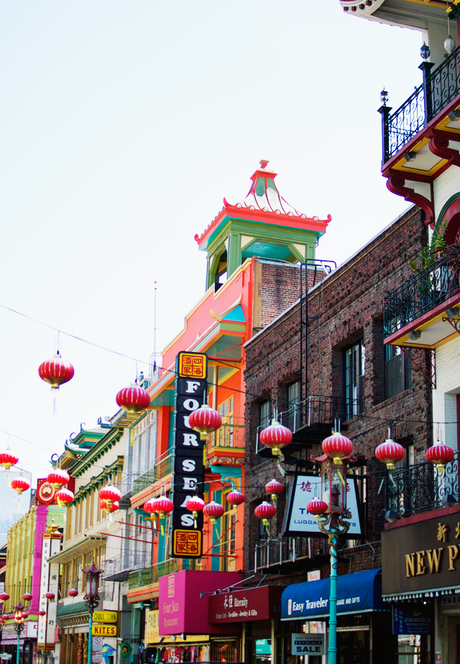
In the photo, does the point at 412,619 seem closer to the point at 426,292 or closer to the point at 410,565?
the point at 410,565

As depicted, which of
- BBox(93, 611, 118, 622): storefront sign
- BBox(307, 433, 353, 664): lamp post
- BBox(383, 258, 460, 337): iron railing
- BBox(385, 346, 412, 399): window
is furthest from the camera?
BBox(93, 611, 118, 622): storefront sign

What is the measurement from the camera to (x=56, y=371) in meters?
15.9

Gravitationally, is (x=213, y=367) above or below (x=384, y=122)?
below

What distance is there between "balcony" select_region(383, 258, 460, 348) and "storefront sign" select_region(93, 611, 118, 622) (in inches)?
1034

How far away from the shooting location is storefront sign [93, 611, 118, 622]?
39.7 meters

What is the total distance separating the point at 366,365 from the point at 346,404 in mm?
1776

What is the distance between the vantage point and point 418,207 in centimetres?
1902

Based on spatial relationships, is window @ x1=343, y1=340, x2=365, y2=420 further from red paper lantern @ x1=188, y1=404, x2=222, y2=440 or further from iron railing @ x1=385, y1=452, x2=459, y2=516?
red paper lantern @ x1=188, y1=404, x2=222, y2=440

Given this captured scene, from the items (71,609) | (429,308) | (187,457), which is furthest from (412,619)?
(71,609)

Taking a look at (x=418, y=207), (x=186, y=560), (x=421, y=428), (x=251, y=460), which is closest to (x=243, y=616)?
(x=251, y=460)

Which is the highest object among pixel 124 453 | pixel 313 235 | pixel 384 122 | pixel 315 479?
pixel 313 235

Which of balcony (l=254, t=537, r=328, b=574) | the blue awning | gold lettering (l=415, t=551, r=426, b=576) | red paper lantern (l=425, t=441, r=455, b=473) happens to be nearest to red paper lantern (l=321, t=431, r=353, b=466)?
red paper lantern (l=425, t=441, r=455, b=473)

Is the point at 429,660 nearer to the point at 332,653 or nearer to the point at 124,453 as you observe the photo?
the point at 332,653

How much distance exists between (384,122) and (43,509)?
56.1 m
